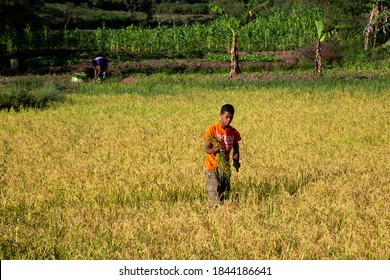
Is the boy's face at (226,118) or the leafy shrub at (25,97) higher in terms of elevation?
the boy's face at (226,118)

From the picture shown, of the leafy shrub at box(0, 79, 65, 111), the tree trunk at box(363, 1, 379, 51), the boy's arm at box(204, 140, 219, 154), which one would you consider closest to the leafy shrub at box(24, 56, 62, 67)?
the tree trunk at box(363, 1, 379, 51)

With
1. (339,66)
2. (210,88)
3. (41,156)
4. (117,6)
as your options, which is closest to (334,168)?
(41,156)

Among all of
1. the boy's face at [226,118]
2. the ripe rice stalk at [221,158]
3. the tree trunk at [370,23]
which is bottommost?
the ripe rice stalk at [221,158]

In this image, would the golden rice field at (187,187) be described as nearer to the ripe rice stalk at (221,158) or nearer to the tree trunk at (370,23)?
the ripe rice stalk at (221,158)

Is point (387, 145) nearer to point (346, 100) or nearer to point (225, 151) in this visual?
point (225, 151)

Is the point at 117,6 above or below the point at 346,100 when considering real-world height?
above

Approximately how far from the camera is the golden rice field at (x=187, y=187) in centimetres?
460

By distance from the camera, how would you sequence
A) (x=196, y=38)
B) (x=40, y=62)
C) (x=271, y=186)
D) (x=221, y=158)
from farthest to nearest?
(x=196, y=38), (x=40, y=62), (x=271, y=186), (x=221, y=158)

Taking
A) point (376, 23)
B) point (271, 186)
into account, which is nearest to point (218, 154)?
point (271, 186)

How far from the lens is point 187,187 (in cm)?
681

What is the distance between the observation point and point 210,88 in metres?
21.9

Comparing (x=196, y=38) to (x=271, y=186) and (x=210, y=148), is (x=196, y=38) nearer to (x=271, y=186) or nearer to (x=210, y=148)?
(x=271, y=186)

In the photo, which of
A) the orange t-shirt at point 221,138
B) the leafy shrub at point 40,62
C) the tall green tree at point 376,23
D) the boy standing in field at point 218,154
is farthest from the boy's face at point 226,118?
the leafy shrub at point 40,62

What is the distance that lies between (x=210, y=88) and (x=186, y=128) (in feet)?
33.2
